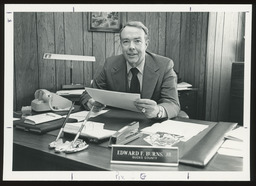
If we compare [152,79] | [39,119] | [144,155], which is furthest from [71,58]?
[144,155]

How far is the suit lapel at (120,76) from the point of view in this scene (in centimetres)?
196

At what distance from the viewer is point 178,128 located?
1368mm

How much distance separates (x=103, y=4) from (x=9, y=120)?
0.62 metres

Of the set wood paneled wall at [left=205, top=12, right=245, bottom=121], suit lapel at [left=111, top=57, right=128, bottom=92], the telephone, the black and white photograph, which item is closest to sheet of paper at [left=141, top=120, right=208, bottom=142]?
the black and white photograph

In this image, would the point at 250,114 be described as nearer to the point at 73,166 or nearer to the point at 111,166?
the point at 111,166

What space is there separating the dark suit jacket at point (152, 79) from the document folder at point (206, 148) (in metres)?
0.51

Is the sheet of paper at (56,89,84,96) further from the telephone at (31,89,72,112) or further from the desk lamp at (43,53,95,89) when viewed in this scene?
the telephone at (31,89,72,112)

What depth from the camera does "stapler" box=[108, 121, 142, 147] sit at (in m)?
1.13

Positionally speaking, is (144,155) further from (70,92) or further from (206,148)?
(70,92)

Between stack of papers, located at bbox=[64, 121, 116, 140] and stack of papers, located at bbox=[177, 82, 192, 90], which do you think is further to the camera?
stack of papers, located at bbox=[177, 82, 192, 90]

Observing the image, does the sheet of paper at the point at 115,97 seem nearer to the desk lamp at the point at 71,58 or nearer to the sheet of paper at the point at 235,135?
the sheet of paper at the point at 235,135

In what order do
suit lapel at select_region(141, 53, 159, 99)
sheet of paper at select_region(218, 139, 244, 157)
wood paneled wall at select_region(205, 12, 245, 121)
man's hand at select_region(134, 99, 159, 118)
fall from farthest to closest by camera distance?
1. wood paneled wall at select_region(205, 12, 245, 121)
2. suit lapel at select_region(141, 53, 159, 99)
3. man's hand at select_region(134, 99, 159, 118)
4. sheet of paper at select_region(218, 139, 244, 157)

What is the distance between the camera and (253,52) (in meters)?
1.17

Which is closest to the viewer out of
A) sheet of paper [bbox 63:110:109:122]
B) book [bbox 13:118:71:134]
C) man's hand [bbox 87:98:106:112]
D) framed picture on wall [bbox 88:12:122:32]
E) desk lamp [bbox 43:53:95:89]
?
book [bbox 13:118:71:134]
